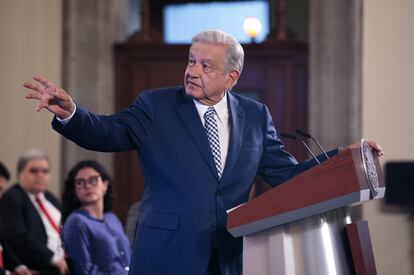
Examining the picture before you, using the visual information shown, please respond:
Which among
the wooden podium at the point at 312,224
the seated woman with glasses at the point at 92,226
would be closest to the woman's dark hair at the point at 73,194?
the seated woman with glasses at the point at 92,226

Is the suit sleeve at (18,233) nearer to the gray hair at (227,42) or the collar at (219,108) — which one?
the collar at (219,108)

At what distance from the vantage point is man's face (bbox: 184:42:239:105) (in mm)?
3338

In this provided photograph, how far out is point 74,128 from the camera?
308 cm

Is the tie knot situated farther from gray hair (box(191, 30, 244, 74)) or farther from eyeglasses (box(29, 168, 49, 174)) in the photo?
eyeglasses (box(29, 168, 49, 174))

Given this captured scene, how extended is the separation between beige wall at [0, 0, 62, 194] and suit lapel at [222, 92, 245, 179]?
5.60 m

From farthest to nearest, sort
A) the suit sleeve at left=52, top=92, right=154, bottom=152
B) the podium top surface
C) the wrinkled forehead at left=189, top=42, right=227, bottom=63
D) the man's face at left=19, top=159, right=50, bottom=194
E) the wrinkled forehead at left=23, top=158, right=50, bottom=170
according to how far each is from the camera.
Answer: the wrinkled forehead at left=23, top=158, right=50, bottom=170, the man's face at left=19, top=159, right=50, bottom=194, the wrinkled forehead at left=189, top=42, right=227, bottom=63, the suit sleeve at left=52, top=92, right=154, bottom=152, the podium top surface

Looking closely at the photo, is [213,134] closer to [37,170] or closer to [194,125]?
[194,125]

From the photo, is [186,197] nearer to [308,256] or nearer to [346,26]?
[308,256]

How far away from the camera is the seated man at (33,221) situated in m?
6.21

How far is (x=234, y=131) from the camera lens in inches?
133

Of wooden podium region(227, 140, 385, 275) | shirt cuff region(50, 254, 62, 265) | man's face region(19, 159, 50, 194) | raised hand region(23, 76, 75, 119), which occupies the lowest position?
shirt cuff region(50, 254, 62, 265)

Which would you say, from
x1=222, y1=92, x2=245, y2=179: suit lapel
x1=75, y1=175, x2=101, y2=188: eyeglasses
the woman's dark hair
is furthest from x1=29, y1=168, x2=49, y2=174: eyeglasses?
x1=222, y1=92, x2=245, y2=179: suit lapel

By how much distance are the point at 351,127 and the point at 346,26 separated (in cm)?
97

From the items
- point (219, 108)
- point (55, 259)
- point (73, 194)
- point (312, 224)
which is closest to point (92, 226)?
point (73, 194)
